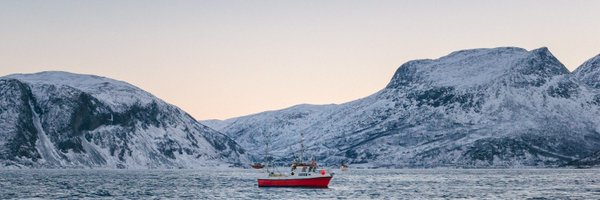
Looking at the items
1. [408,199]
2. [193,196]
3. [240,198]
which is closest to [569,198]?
[408,199]

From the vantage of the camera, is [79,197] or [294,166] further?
[294,166]

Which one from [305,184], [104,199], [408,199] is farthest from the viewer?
[305,184]

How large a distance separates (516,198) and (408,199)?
20.7 m

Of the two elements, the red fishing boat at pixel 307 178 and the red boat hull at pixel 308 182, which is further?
the red boat hull at pixel 308 182

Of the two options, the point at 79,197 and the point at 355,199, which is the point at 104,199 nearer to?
the point at 79,197

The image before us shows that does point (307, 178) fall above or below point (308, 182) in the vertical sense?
above

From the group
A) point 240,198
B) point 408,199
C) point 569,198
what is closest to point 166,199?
point 240,198

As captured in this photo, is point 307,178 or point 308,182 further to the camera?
point 308,182

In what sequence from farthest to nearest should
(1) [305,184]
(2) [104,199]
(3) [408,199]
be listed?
1. (1) [305,184]
2. (3) [408,199]
3. (2) [104,199]

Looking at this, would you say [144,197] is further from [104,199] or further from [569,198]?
[569,198]

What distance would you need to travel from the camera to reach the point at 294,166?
187000 millimetres

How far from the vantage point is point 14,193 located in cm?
14362

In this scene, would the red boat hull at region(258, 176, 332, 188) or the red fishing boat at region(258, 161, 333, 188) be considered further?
the red boat hull at region(258, 176, 332, 188)

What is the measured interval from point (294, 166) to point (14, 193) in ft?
224
